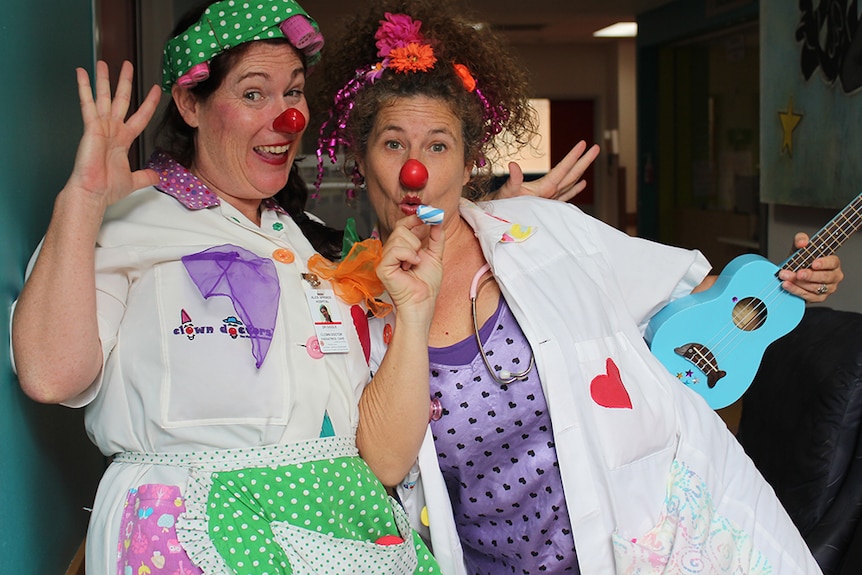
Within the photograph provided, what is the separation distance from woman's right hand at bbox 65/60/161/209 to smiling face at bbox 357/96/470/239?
19.0 inches

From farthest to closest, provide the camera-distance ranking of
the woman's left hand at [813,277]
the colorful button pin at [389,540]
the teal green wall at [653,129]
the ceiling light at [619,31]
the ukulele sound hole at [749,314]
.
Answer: the ceiling light at [619,31]
the teal green wall at [653,129]
the ukulele sound hole at [749,314]
the woman's left hand at [813,277]
the colorful button pin at [389,540]

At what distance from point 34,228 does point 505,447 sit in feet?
3.14

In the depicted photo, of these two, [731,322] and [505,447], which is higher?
[731,322]

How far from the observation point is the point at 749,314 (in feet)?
7.12

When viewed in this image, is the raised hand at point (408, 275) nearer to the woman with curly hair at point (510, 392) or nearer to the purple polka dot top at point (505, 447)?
the woman with curly hair at point (510, 392)

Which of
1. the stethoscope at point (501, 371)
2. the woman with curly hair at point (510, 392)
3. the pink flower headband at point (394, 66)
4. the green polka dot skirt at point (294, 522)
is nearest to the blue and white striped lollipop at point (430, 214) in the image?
the woman with curly hair at point (510, 392)

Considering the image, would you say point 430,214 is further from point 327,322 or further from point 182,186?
point 182,186

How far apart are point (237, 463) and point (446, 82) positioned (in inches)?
33.7

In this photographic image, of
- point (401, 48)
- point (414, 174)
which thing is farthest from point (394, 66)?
point (414, 174)

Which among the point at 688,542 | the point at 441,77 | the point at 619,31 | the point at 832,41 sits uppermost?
the point at 619,31

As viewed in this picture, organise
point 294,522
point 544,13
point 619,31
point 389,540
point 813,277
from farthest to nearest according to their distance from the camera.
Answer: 1. point 619,31
2. point 544,13
3. point 813,277
4. point 389,540
5. point 294,522

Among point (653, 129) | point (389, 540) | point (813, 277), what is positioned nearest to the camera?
point (389, 540)

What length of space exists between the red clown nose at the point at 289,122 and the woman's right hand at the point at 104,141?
A: 0.28 m

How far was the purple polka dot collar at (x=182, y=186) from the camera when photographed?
1654mm
